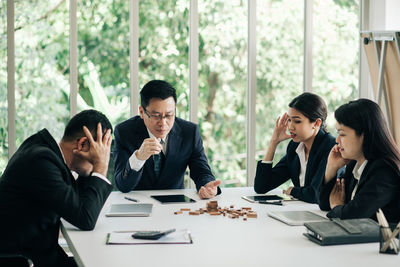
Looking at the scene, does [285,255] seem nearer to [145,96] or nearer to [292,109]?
[292,109]

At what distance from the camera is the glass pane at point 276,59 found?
4922mm

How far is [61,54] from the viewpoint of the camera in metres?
4.50

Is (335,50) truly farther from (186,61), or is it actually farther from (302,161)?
(302,161)

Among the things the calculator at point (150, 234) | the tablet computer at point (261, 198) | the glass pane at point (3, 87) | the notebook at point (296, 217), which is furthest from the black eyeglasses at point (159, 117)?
the glass pane at point (3, 87)

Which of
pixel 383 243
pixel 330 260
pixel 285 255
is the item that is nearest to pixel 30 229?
pixel 285 255

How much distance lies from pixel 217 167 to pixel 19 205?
284cm

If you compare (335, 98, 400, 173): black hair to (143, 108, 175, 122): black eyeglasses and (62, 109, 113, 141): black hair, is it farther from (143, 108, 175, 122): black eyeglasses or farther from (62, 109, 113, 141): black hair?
(143, 108, 175, 122): black eyeglasses

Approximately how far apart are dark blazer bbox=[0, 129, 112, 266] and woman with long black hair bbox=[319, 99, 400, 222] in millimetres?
1142

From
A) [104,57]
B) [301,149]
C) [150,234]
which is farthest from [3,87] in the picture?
[150,234]

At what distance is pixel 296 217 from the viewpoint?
2.55 metres

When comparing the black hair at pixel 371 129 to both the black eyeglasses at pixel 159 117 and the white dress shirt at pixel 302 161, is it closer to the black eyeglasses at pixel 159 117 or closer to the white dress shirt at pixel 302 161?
the white dress shirt at pixel 302 161

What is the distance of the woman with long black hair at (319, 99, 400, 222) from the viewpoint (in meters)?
2.42

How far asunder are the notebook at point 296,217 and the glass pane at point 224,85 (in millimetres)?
2308

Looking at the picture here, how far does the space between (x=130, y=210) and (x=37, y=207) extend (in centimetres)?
55
